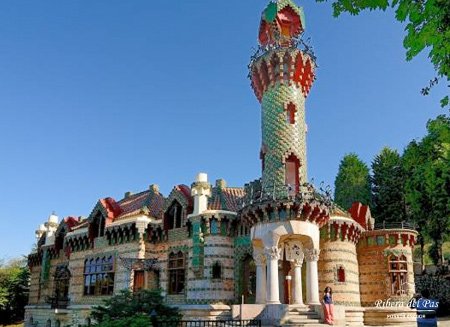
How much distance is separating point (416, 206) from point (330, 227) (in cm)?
1488

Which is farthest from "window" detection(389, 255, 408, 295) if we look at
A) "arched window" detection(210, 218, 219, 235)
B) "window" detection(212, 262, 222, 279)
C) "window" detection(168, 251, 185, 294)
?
"window" detection(168, 251, 185, 294)

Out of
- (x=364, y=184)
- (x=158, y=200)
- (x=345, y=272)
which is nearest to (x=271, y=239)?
(x=345, y=272)

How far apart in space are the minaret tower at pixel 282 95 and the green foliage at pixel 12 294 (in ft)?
113

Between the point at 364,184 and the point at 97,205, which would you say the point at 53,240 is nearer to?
the point at 97,205

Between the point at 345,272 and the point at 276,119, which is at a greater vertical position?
the point at 276,119

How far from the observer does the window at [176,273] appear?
2417 cm

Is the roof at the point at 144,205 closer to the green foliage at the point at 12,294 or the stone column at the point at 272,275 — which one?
the stone column at the point at 272,275

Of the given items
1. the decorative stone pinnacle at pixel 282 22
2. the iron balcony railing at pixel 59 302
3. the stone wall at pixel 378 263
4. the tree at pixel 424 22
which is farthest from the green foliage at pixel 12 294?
the tree at pixel 424 22

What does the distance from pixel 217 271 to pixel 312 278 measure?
5.20 metres

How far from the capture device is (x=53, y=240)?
A: 34469mm

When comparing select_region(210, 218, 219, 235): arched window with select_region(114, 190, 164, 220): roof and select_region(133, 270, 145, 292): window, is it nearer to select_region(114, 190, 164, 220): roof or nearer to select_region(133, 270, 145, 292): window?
select_region(114, 190, 164, 220): roof

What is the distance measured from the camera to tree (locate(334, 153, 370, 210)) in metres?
45.1

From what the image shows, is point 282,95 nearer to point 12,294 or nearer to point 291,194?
point 291,194

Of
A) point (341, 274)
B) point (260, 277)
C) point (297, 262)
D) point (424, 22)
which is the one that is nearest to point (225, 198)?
point (260, 277)
